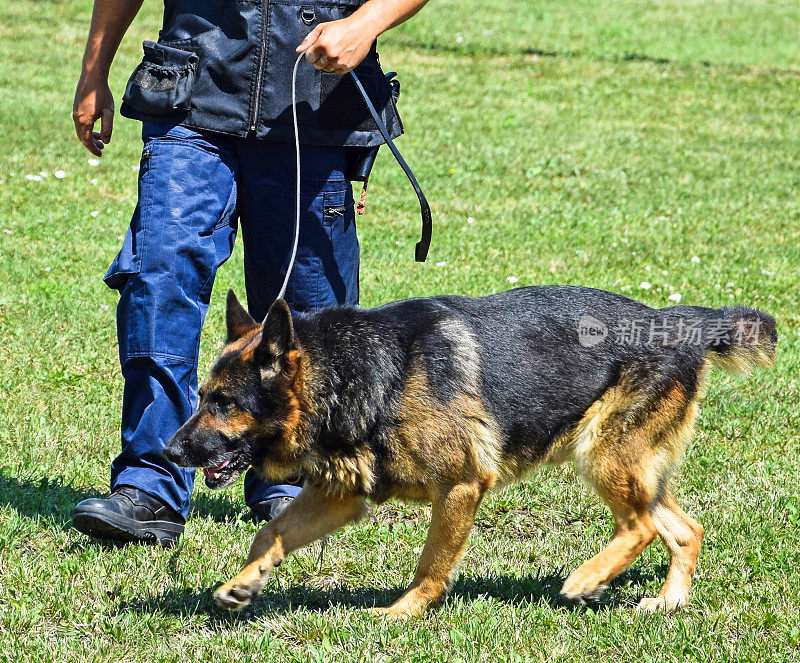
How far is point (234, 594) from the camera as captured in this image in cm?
345

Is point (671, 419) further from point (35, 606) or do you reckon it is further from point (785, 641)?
point (35, 606)

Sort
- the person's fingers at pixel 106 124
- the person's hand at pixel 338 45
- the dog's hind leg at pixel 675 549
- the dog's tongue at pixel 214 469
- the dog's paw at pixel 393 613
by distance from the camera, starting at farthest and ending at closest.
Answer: the person's fingers at pixel 106 124 < the dog's hind leg at pixel 675 549 < the person's hand at pixel 338 45 < the dog's paw at pixel 393 613 < the dog's tongue at pixel 214 469

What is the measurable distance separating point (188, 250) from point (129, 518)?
1067mm

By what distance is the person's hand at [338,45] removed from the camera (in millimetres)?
3689

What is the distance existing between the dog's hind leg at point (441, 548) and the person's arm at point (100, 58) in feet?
7.05

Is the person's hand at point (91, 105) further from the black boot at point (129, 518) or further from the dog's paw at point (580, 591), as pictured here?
the dog's paw at point (580, 591)

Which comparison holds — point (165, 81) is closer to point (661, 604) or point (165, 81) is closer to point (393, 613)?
point (393, 613)

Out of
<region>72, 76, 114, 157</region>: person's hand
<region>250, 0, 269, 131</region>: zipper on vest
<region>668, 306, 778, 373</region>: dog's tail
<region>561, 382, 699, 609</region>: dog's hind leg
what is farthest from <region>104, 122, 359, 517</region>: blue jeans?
<region>668, 306, 778, 373</region>: dog's tail

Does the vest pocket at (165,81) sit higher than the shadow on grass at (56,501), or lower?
higher

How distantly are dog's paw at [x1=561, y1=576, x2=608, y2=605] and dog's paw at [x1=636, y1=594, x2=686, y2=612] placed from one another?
0.20m

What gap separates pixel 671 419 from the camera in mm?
3936

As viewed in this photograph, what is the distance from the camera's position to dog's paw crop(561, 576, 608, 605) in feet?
12.1

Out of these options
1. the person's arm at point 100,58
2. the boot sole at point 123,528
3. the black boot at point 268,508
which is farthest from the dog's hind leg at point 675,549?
the person's arm at point 100,58

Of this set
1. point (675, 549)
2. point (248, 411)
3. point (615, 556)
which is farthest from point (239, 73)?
point (675, 549)
